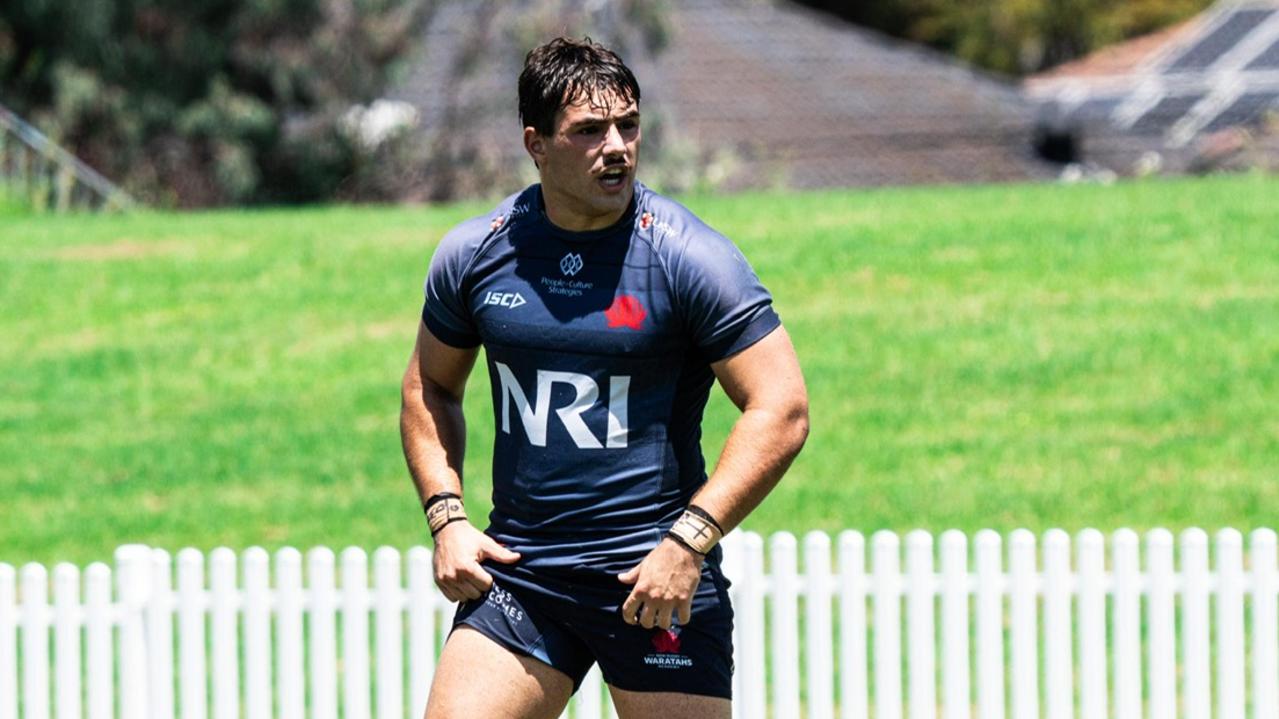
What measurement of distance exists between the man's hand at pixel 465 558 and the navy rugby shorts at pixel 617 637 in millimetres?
40

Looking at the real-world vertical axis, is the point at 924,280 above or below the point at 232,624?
above

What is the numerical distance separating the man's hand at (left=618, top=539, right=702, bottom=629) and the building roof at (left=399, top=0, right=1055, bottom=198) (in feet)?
81.9

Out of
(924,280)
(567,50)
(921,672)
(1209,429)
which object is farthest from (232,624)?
(924,280)

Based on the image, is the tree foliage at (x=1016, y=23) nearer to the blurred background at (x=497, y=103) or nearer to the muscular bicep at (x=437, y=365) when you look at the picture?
the blurred background at (x=497, y=103)

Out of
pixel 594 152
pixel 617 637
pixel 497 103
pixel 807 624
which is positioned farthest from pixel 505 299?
pixel 497 103

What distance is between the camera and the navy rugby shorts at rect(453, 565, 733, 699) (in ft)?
14.1

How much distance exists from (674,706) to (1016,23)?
4551 cm

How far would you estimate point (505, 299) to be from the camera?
426 centimetres

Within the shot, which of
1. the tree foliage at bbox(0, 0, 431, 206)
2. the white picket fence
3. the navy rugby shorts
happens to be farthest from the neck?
the tree foliage at bbox(0, 0, 431, 206)

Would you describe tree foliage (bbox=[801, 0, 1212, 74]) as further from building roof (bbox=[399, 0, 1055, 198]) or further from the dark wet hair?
the dark wet hair

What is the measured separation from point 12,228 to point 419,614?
1235cm

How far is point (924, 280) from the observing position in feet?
46.6

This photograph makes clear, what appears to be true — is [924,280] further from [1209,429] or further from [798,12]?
[798,12]

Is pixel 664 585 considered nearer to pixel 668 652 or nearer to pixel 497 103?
pixel 668 652
